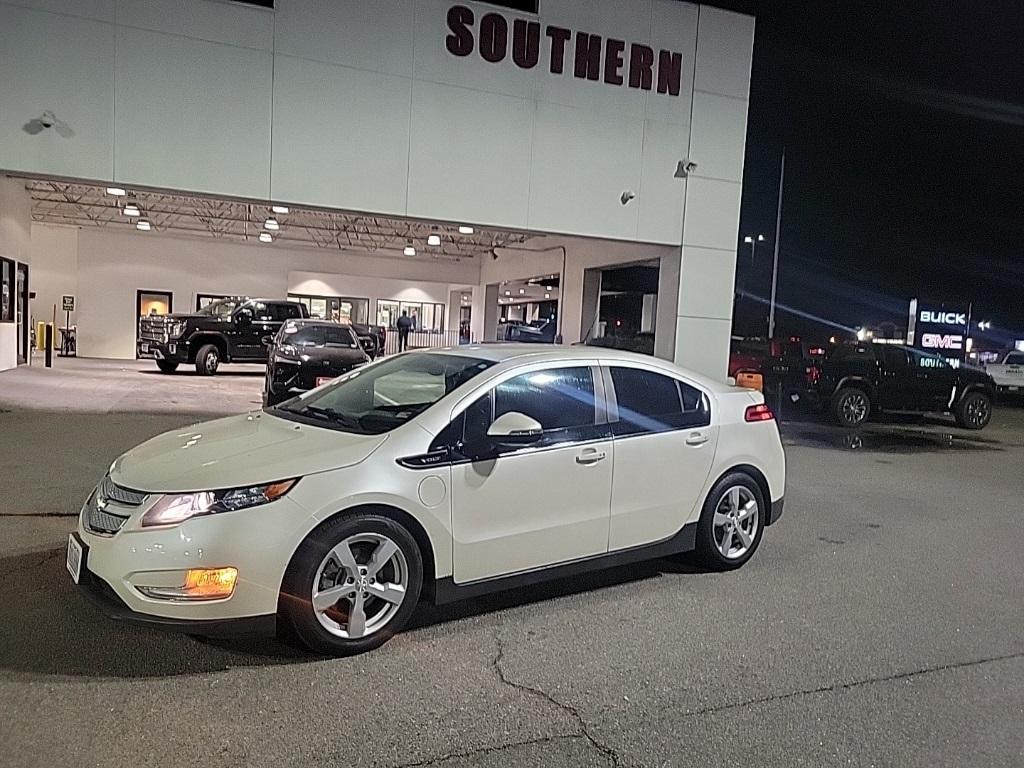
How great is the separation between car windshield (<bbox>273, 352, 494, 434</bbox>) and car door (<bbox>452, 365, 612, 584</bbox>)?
32cm

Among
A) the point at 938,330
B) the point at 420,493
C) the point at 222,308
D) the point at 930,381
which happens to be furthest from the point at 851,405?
the point at 222,308

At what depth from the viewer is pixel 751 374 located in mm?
15102

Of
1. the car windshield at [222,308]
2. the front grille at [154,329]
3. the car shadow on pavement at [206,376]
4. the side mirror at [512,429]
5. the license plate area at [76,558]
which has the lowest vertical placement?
the car shadow on pavement at [206,376]

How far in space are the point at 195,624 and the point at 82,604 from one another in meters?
1.31

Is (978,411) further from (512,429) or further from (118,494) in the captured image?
(118,494)

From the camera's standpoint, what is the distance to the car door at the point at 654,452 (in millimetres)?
4938

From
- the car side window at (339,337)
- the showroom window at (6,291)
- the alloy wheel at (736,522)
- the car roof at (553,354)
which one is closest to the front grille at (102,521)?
the car roof at (553,354)

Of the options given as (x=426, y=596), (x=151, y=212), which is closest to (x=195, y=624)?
(x=426, y=596)

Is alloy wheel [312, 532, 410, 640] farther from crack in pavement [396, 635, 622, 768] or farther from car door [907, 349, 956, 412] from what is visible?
car door [907, 349, 956, 412]

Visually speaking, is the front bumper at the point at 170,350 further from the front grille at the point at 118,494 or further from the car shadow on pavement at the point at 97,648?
the front grille at the point at 118,494

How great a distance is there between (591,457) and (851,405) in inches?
481

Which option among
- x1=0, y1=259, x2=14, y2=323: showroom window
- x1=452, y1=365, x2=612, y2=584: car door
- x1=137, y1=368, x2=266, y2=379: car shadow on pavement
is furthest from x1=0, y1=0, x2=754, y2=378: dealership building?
x1=452, y1=365, x2=612, y2=584: car door

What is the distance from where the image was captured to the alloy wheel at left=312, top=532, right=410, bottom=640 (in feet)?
12.8

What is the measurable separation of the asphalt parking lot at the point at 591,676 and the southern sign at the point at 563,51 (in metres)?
9.00
